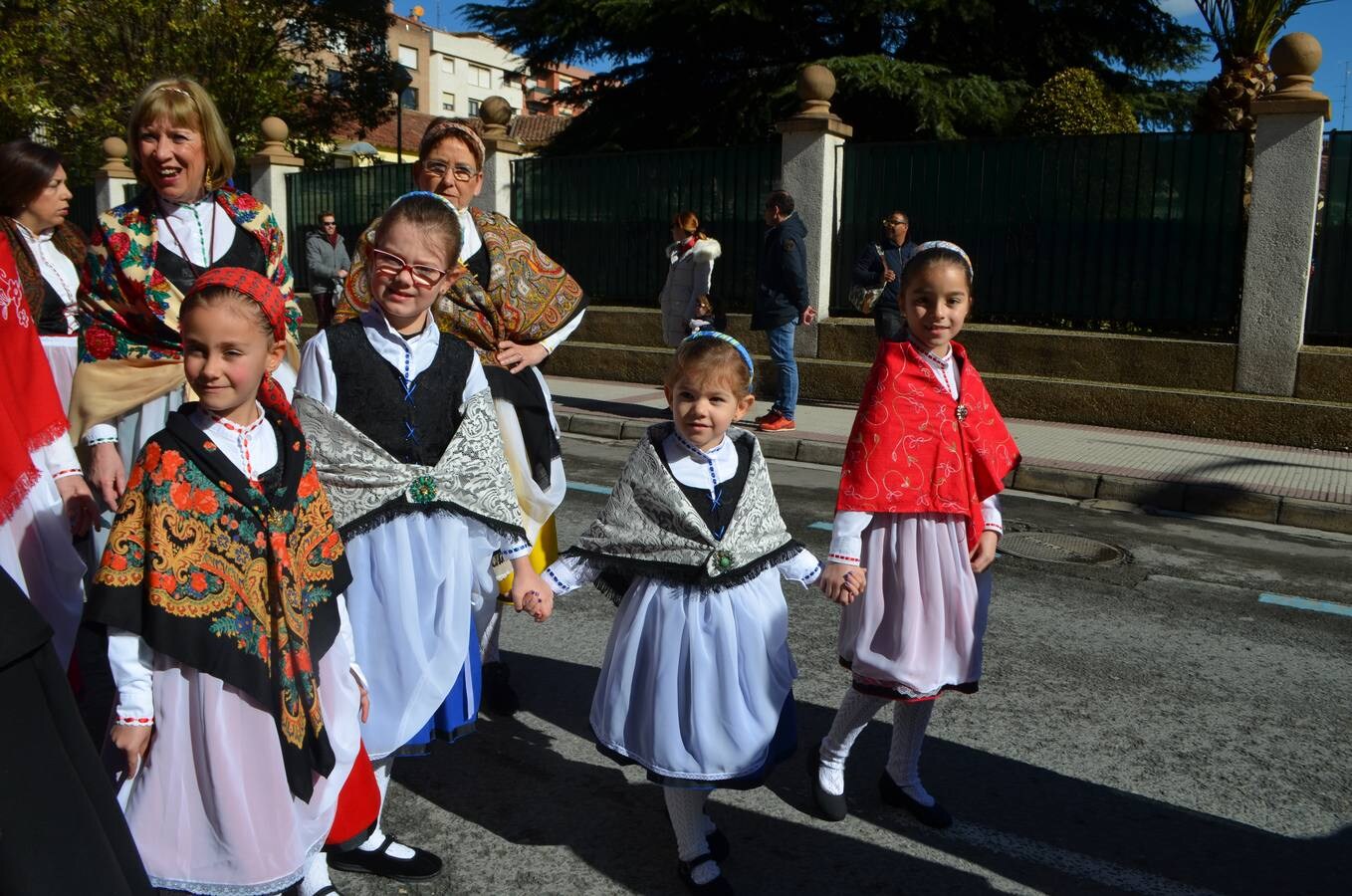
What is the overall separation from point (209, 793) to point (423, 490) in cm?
91

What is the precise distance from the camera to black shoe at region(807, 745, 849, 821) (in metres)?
3.46

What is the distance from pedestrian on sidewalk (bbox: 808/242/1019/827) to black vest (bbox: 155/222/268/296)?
1.88 meters

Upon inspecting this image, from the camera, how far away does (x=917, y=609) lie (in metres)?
3.35

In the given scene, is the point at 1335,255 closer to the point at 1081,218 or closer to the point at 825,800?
the point at 1081,218

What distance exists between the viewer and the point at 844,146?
12844 millimetres

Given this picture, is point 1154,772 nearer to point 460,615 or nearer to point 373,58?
point 460,615

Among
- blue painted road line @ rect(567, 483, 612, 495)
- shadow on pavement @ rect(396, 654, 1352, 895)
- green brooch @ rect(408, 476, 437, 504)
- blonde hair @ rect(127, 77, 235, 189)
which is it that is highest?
blonde hair @ rect(127, 77, 235, 189)

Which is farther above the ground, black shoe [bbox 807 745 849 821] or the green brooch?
the green brooch

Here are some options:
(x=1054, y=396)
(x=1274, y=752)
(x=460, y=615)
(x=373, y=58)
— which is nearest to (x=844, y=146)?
(x=1054, y=396)

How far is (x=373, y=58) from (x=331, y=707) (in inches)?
1167

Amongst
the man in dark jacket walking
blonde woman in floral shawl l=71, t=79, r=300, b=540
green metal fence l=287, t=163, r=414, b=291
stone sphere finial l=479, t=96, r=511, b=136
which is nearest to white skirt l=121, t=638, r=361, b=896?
→ blonde woman in floral shawl l=71, t=79, r=300, b=540

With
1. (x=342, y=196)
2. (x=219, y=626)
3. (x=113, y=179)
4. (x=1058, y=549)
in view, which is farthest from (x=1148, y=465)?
(x=113, y=179)

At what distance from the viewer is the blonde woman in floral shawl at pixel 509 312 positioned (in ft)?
12.1

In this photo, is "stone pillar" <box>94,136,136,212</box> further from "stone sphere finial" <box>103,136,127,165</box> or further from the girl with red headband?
the girl with red headband
